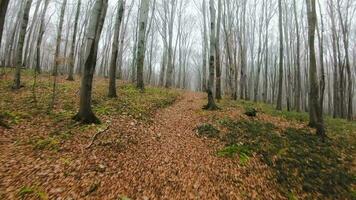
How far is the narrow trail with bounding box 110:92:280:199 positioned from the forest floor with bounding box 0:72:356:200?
0.08 feet

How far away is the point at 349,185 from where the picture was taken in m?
5.15

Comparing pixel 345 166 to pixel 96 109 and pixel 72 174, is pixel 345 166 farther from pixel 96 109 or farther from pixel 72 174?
pixel 96 109

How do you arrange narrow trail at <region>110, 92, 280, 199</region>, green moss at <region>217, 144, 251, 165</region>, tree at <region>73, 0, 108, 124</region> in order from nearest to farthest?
narrow trail at <region>110, 92, 280, 199</region> → green moss at <region>217, 144, 251, 165</region> → tree at <region>73, 0, 108, 124</region>

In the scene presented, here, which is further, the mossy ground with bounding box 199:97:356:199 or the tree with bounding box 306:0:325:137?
the tree with bounding box 306:0:325:137

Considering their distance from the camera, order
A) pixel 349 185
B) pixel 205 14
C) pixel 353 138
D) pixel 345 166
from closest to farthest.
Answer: pixel 349 185 < pixel 345 166 < pixel 353 138 < pixel 205 14

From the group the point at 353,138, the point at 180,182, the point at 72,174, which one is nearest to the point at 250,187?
the point at 180,182

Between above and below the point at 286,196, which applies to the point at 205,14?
above

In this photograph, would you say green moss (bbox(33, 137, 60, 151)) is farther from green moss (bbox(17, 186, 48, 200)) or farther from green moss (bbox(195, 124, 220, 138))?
green moss (bbox(195, 124, 220, 138))

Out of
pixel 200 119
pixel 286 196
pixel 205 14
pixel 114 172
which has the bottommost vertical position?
pixel 286 196

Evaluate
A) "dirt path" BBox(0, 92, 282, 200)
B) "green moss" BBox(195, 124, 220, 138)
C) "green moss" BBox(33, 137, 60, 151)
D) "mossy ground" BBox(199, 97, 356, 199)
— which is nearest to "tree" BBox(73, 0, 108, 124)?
"dirt path" BBox(0, 92, 282, 200)

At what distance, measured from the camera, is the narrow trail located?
4.52 metres

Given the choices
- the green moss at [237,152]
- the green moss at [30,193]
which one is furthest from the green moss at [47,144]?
the green moss at [237,152]

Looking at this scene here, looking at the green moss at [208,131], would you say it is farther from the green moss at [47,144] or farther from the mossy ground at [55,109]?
the green moss at [47,144]

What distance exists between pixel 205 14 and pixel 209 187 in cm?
2102
